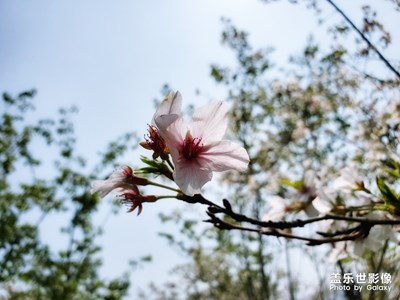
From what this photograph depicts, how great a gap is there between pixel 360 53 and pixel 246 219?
2.13 m

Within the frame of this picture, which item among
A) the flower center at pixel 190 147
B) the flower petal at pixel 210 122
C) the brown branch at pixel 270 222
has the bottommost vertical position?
the brown branch at pixel 270 222

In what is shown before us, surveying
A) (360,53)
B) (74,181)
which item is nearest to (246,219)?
(360,53)

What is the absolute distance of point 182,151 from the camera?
130 cm

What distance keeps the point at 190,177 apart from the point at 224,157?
7.1 inches

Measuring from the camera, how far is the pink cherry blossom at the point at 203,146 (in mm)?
1206

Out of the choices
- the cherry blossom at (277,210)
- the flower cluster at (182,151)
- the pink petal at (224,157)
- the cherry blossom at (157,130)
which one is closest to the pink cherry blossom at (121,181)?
the flower cluster at (182,151)

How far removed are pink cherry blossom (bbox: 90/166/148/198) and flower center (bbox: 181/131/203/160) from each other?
0.18 meters

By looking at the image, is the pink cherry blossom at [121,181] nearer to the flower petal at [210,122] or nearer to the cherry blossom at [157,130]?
the cherry blossom at [157,130]

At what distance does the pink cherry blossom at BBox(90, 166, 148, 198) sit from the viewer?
1295 millimetres

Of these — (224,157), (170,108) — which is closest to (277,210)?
(224,157)

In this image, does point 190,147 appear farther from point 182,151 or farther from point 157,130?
point 157,130

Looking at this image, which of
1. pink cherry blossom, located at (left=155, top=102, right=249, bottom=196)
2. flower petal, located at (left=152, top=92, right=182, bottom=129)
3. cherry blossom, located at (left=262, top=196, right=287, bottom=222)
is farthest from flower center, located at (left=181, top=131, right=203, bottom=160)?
cherry blossom, located at (left=262, top=196, right=287, bottom=222)

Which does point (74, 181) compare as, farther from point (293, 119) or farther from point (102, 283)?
point (293, 119)

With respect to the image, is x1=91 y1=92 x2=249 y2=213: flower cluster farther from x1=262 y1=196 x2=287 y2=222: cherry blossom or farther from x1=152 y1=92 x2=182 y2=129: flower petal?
x1=262 y1=196 x2=287 y2=222: cherry blossom
